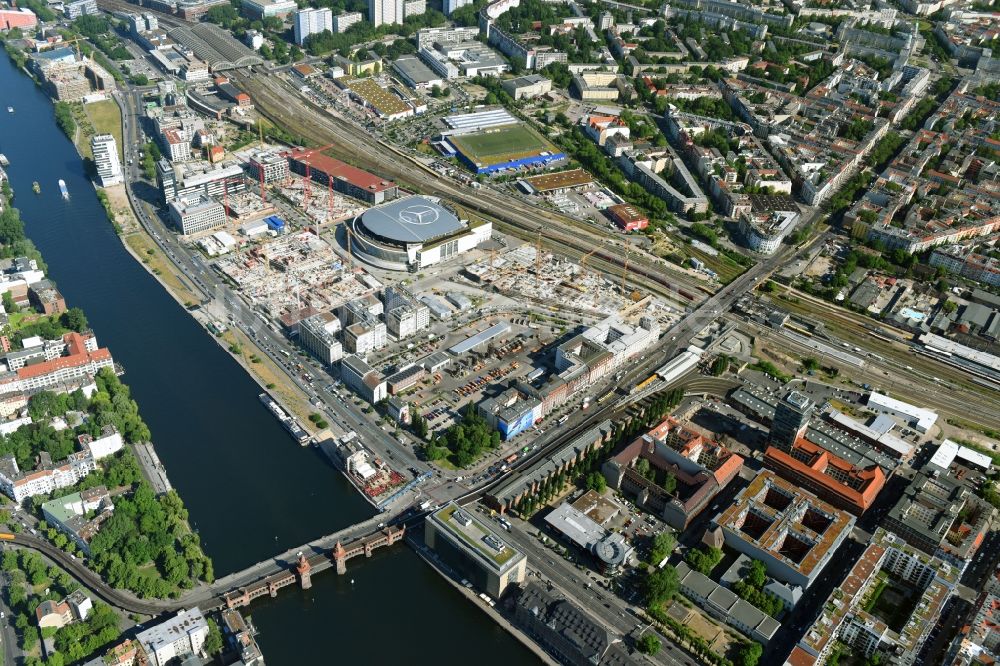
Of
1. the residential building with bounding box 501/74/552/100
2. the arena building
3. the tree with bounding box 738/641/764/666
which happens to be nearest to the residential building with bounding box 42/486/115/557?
the arena building

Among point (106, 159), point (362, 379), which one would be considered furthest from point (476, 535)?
point (106, 159)

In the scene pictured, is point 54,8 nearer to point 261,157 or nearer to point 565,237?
point 261,157

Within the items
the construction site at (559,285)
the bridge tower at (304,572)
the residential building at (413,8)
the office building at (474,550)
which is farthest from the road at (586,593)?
the residential building at (413,8)

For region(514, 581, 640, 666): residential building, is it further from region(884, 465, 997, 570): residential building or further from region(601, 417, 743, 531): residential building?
region(884, 465, 997, 570): residential building

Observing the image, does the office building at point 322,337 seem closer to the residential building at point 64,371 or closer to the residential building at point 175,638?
the residential building at point 64,371

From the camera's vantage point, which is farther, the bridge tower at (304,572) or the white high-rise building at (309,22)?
the white high-rise building at (309,22)

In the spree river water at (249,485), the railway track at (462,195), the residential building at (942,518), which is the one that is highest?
the railway track at (462,195)

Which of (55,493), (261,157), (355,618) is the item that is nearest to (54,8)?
(261,157)
